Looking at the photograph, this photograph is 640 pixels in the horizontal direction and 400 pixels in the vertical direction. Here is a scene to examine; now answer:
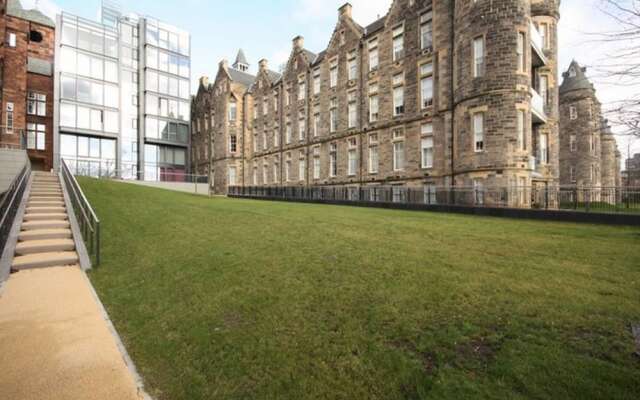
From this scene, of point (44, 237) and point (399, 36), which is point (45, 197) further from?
point (399, 36)

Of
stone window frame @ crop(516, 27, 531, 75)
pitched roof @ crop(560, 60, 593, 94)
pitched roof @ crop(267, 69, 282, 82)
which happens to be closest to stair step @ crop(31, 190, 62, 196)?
stone window frame @ crop(516, 27, 531, 75)

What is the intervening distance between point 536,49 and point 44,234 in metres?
26.3

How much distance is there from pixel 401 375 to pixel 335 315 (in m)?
1.42

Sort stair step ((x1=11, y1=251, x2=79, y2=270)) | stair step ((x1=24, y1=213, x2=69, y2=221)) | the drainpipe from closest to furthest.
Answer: stair step ((x1=11, y1=251, x2=79, y2=270)) → stair step ((x1=24, y1=213, x2=69, y2=221)) → the drainpipe

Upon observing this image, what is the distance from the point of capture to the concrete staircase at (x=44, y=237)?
7.85 m

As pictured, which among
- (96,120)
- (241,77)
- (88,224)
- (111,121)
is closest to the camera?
(88,224)

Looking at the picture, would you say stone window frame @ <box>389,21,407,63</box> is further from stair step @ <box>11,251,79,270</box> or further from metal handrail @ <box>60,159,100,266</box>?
stair step @ <box>11,251,79,270</box>

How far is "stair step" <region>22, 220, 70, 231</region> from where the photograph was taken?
31.3 feet

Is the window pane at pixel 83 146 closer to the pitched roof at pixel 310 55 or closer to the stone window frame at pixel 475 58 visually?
the pitched roof at pixel 310 55

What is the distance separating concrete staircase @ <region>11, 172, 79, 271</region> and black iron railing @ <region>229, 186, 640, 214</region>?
16.6m

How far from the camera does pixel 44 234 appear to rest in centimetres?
910

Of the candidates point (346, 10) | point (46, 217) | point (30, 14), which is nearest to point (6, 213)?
point (46, 217)

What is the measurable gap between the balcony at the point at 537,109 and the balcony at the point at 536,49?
7.55 feet

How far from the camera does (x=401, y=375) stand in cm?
323
